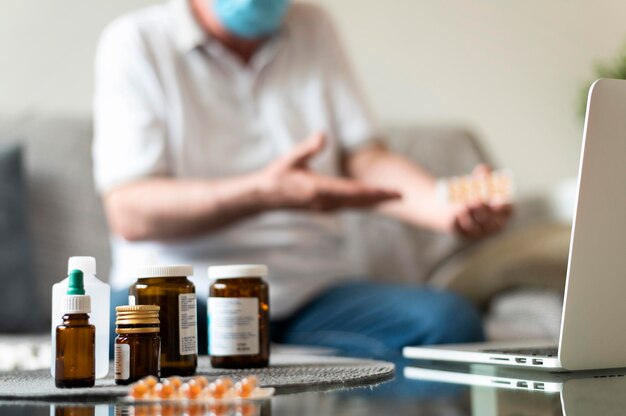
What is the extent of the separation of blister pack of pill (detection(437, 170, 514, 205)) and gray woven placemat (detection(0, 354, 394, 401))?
633mm

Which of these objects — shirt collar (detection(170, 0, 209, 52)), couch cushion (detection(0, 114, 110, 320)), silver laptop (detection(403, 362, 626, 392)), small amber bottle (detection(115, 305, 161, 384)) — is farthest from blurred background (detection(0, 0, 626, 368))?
small amber bottle (detection(115, 305, 161, 384))

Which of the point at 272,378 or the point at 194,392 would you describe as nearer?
the point at 194,392

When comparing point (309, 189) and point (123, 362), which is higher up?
point (309, 189)

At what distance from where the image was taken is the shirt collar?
1.74 m

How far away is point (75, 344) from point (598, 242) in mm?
453

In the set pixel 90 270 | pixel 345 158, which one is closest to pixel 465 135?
pixel 345 158

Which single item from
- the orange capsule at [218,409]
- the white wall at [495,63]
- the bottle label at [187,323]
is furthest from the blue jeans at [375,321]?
the white wall at [495,63]

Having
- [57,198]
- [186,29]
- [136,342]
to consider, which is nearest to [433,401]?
[136,342]

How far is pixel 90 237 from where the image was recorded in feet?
6.65

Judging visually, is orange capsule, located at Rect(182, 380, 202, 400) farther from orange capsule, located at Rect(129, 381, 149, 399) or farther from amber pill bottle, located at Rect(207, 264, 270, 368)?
amber pill bottle, located at Rect(207, 264, 270, 368)

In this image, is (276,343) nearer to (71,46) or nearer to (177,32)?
(177,32)

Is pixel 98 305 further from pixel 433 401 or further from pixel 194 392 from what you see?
pixel 433 401

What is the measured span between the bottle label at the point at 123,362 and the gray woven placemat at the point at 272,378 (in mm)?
11

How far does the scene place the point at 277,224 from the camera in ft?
5.65
